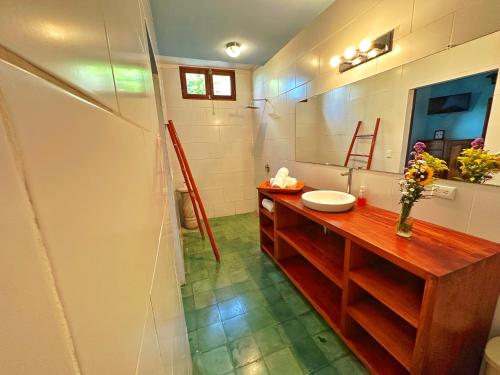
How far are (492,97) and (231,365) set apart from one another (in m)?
1.84

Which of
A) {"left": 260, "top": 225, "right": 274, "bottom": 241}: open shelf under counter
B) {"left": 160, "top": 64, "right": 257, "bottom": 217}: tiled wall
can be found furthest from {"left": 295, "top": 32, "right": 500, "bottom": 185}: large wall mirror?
{"left": 160, "top": 64, "right": 257, "bottom": 217}: tiled wall

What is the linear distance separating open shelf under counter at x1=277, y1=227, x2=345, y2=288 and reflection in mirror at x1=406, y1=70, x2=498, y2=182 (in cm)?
80

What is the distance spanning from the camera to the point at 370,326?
1.13m

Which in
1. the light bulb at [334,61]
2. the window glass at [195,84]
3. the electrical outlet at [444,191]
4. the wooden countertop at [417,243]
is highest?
the window glass at [195,84]

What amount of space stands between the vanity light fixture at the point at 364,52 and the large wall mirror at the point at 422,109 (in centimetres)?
14

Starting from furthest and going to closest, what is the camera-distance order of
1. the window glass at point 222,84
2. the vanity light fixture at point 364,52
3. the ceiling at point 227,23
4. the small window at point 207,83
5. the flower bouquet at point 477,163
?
the window glass at point 222,84
the small window at point 207,83
the ceiling at point 227,23
the vanity light fixture at point 364,52
the flower bouquet at point 477,163

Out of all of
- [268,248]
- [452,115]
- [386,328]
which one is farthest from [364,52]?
[268,248]

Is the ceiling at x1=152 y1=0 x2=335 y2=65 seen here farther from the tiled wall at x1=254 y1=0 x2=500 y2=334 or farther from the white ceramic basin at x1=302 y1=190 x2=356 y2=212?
the white ceramic basin at x1=302 y1=190 x2=356 y2=212

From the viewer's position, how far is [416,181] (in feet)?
3.33

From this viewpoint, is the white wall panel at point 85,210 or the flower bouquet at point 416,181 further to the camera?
the flower bouquet at point 416,181

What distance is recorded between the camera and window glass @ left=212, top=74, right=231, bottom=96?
3179 mm

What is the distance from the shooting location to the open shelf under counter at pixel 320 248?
142cm

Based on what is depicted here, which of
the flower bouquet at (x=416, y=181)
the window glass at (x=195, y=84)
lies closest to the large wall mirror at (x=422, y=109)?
the flower bouquet at (x=416, y=181)

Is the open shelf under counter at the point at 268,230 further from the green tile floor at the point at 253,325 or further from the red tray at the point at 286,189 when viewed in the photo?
the red tray at the point at 286,189
